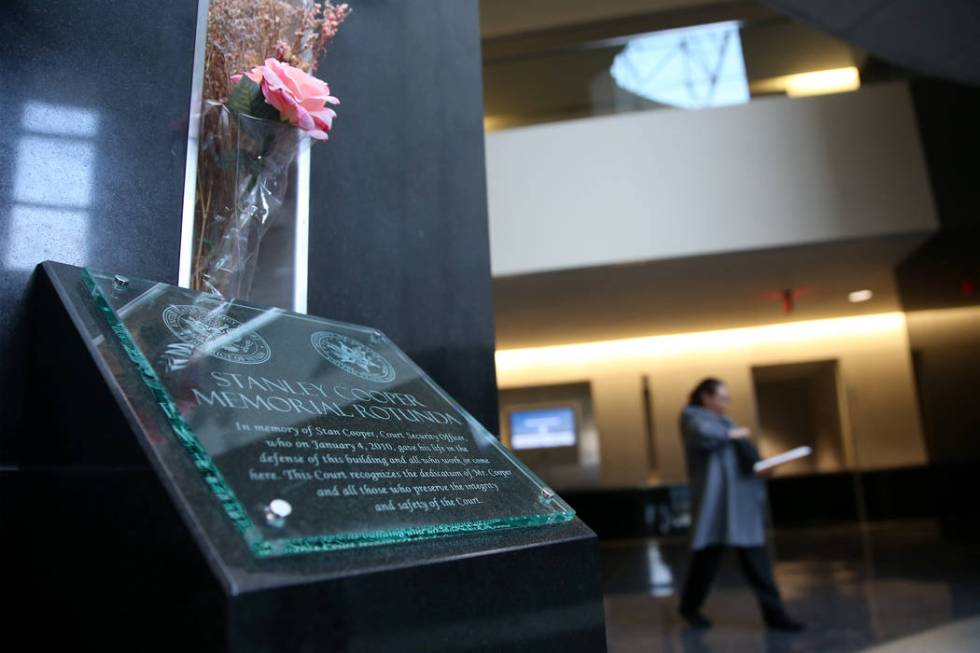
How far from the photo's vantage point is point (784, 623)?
13.0 feet

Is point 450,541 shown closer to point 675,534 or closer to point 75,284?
point 75,284

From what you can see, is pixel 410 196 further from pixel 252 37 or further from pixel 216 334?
pixel 216 334

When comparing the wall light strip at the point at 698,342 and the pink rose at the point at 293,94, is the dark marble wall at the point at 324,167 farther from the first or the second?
the wall light strip at the point at 698,342

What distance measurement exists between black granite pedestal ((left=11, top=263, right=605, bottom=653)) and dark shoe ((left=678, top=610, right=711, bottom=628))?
344cm

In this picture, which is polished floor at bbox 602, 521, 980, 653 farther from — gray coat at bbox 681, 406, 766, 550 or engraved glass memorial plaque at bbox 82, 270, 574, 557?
engraved glass memorial plaque at bbox 82, 270, 574, 557

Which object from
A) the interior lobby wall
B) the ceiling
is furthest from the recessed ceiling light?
the interior lobby wall

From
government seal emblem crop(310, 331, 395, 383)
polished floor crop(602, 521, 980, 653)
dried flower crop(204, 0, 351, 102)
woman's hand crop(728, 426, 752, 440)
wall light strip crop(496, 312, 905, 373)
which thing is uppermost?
wall light strip crop(496, 312, 905, 373)

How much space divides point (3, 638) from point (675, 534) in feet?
32.1

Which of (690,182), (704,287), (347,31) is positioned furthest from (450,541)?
(704,287)

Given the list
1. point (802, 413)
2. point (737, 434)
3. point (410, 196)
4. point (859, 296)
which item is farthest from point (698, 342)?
point (410, 196)

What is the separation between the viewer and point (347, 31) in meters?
2.27

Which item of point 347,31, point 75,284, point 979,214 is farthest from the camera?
point 979,214

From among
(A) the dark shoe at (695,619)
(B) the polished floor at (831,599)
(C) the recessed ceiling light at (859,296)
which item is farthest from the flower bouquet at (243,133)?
(C) the recessed ceiling light at (859,296)

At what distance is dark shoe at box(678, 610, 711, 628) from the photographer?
4.28 metres
